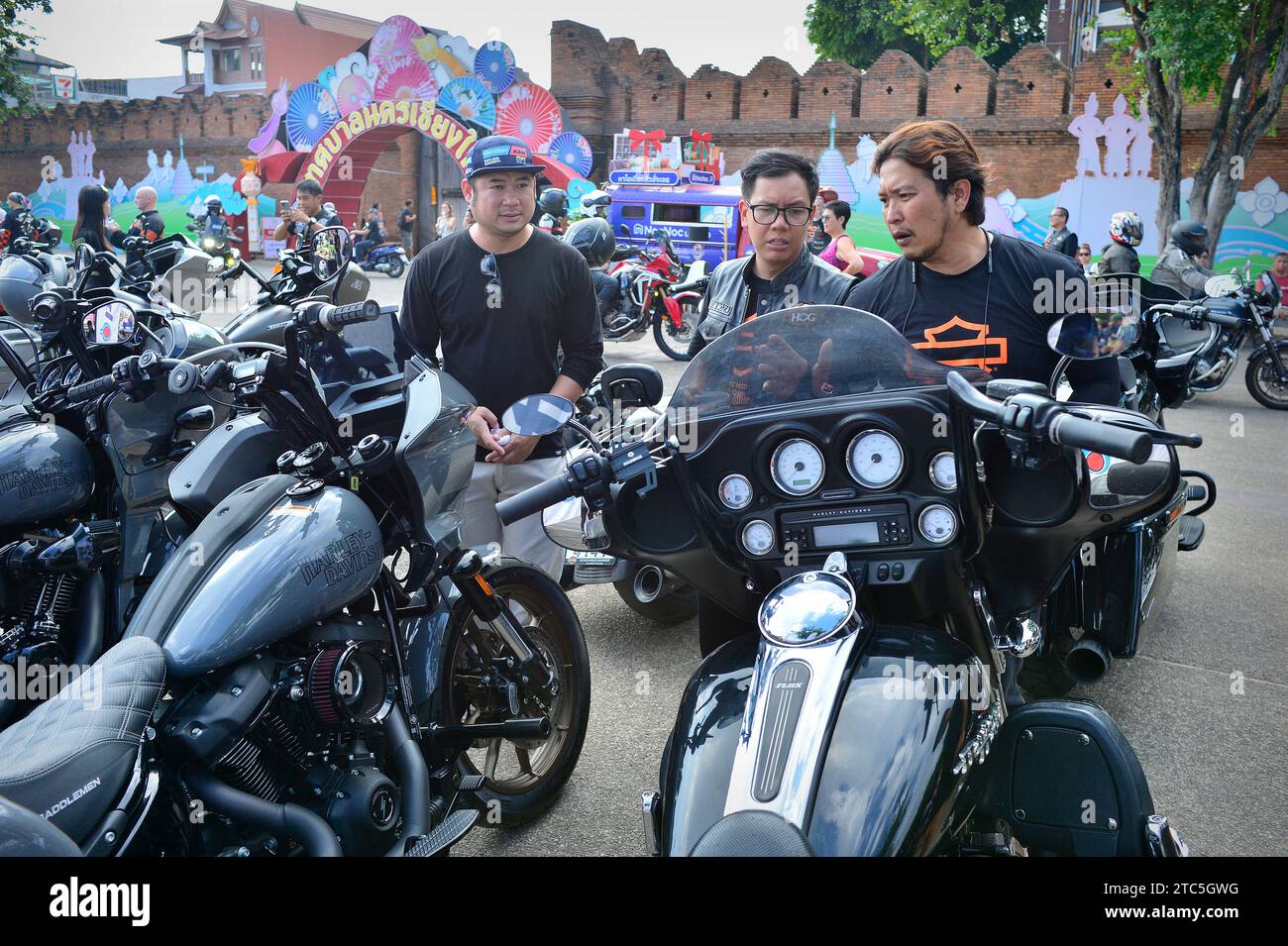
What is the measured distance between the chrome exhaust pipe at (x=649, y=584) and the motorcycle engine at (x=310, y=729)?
176cm

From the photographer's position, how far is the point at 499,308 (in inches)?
149

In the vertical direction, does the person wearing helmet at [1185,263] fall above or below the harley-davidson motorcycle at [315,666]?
above

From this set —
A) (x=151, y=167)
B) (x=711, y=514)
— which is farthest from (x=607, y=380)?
(x=151, y=167)

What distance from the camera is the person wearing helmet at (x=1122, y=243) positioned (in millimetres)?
8594

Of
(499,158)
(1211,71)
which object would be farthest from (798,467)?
(1211,71)

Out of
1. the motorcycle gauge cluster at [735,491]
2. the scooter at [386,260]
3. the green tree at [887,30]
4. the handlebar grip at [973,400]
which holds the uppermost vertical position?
the green tree at [887,30]

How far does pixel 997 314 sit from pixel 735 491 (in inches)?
43.3

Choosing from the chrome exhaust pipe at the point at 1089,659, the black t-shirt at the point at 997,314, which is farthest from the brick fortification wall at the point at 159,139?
the chrome exhaust pipe at the point at 1089,659

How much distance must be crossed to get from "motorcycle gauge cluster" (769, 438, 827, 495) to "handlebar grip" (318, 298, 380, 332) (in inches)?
40.0

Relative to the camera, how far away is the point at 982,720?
5.67 ft

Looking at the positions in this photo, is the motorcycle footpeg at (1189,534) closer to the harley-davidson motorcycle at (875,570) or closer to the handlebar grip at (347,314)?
the harley-davidson motorcycle at (875,570)

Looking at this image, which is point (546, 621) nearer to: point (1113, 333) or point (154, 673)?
point (154, 673)
